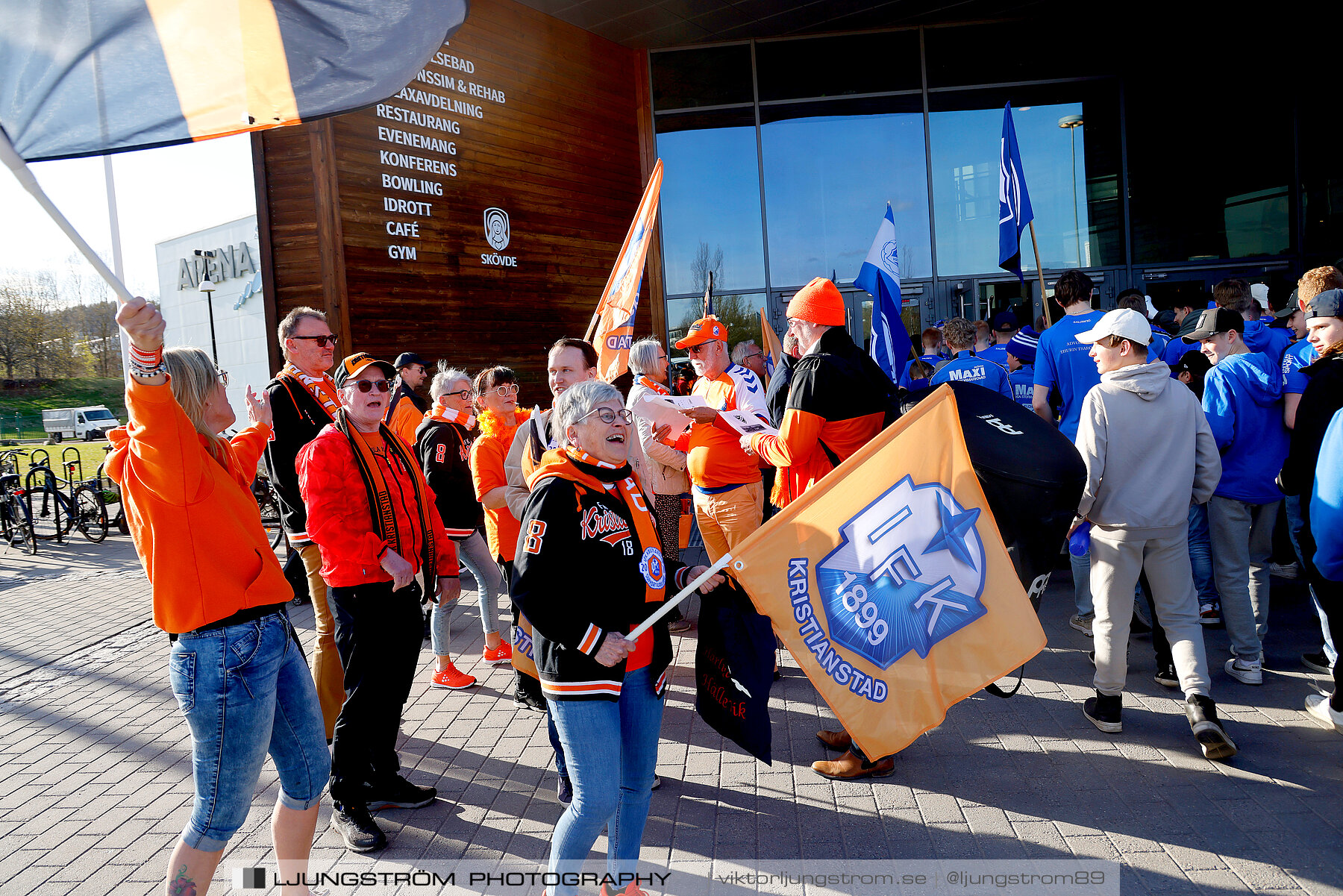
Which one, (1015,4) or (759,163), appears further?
(759,163)

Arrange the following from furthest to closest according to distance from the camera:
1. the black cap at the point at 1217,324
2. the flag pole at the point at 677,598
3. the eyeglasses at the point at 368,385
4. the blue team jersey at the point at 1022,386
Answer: the blue team jersey at the point at 1022,386
the black cap at the point at 1217,324
the eyeglasses at the point at 368,385
the flag pole at the point at 677,598

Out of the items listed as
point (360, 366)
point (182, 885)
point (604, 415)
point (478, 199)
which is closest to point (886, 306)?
point (604, 415)

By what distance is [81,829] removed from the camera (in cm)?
387

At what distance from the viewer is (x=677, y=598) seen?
9.11 ft

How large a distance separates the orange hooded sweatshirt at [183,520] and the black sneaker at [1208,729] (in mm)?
4043

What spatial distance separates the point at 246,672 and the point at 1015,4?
50.7 feet

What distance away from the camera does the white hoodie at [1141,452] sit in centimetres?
409

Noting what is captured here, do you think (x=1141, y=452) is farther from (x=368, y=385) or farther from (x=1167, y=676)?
(x=368, y=385)

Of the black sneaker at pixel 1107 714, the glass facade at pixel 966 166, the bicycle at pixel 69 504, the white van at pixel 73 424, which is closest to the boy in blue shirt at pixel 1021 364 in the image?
the black sneaker at pixel 1107 714

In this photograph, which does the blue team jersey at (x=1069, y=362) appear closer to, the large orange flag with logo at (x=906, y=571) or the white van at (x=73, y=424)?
the large orange flag with logo at (x=906, y=571)

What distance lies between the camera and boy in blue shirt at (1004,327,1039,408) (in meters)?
7.77

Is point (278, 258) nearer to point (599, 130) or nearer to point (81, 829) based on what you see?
point (599, 130)

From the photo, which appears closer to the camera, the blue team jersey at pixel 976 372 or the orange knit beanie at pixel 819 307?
the orange knit beanie at pixel 819 307

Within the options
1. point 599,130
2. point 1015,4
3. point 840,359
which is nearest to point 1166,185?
point 1015,4
